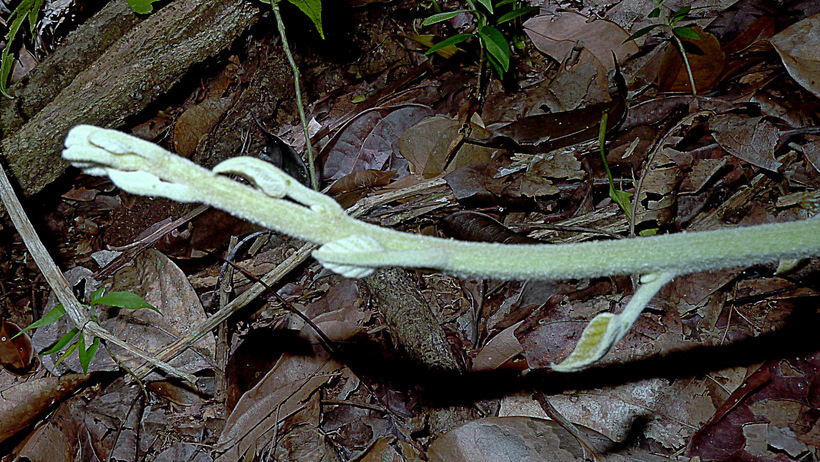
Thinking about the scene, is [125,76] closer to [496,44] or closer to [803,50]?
[496,44]

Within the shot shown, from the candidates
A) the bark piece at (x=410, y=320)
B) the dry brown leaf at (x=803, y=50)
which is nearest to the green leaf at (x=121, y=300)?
the bark piece at (x=410, y=320)

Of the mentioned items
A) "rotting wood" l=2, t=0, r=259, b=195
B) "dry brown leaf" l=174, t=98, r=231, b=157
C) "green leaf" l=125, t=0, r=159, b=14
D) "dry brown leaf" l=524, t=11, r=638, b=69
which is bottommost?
"dry brown leaf" l=524, t=11, r=638, b=69

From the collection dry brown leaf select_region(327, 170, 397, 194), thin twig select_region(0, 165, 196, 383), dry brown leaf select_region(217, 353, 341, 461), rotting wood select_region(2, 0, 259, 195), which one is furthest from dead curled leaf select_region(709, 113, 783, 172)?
thin twig select_region(0, 165, 196, 383)

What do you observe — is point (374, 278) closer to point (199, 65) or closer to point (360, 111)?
point (360, 111)

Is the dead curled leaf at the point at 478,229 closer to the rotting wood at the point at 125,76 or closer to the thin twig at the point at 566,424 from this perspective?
the thin twig at the point at 566,424

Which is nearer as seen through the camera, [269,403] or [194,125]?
[269,403]

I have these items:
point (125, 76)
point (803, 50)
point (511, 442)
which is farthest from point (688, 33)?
point (125, 76)

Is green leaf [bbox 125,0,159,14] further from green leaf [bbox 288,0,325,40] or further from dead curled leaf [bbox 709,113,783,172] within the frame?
dead curled leaf [bbox 709,113,783,172]
